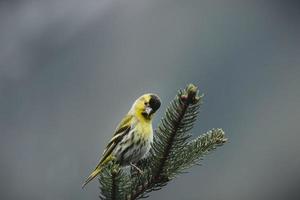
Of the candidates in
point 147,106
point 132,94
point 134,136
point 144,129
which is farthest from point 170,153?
point 132,94

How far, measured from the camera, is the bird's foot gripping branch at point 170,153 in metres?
2.62

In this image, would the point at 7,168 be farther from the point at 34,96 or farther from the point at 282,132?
the point at 34,96

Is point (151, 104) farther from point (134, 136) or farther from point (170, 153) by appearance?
point (134, 136)

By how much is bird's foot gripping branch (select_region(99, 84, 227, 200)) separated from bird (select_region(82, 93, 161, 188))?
1.35 ft

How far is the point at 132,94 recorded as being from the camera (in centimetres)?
15025

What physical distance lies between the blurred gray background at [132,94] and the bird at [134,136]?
73804 mm

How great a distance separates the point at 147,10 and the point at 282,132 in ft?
276

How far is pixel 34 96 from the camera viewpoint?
537 feet

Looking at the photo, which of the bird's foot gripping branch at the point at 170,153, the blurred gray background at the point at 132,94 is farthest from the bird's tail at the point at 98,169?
the blurred gray background at the point at 132,94

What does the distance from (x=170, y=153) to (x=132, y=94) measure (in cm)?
14745

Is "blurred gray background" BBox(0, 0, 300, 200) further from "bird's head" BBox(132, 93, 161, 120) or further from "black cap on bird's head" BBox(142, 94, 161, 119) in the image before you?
"black cap on bird's head" BBox(142, 94, 161, 119)

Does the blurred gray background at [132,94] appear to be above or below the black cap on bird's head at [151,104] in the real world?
above

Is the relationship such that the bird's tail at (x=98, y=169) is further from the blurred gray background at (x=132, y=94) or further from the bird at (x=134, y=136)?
the blurred gray background at (x=132, y=94)

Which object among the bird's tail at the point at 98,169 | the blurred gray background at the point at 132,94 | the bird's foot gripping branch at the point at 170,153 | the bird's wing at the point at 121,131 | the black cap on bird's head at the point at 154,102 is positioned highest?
the blurred gray background at the point at 132,94
